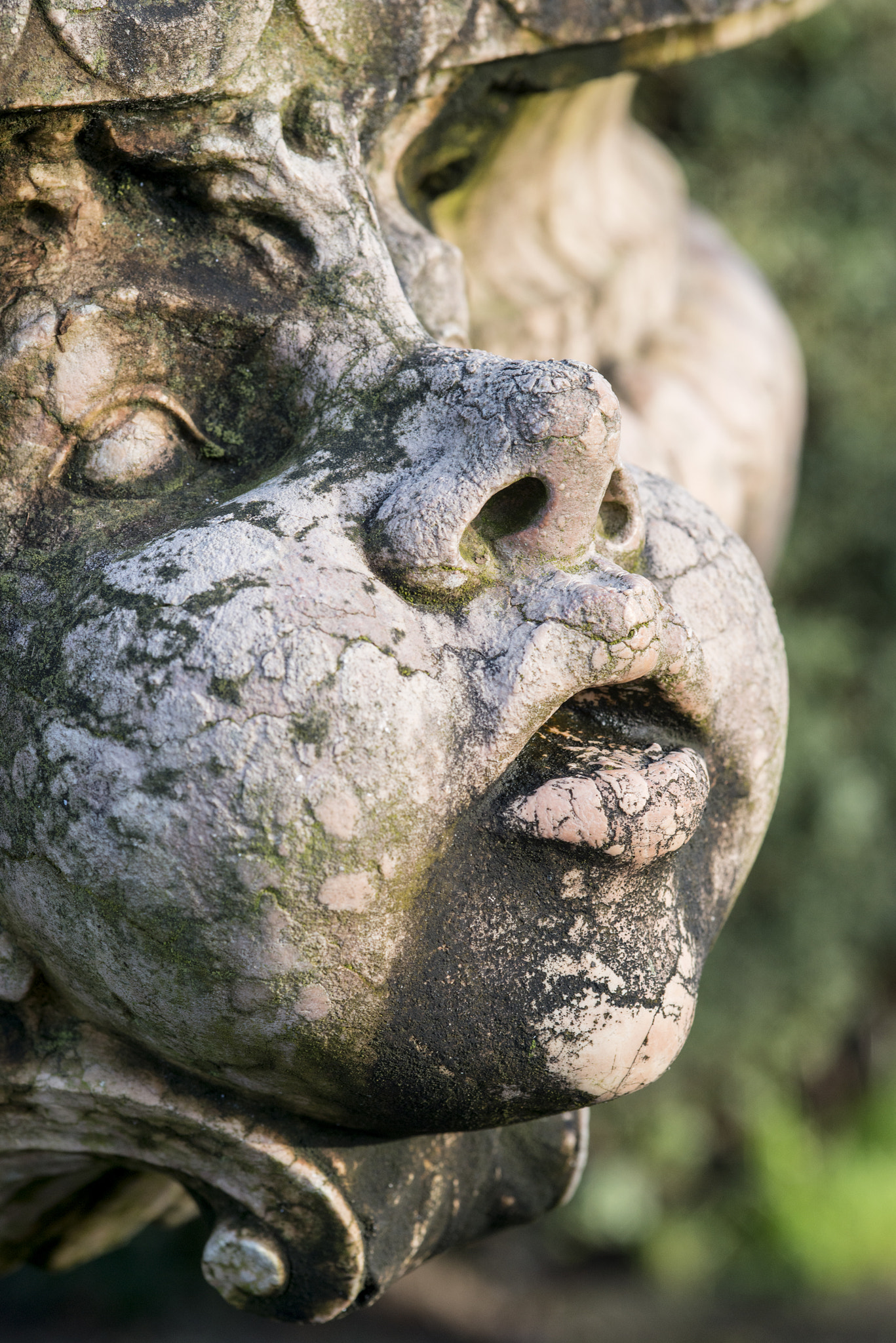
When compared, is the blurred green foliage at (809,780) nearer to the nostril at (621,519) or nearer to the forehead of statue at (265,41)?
the forehead of statue at (265,41)

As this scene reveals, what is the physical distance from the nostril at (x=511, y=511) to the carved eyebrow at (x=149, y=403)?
205mm

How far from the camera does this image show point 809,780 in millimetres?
2383

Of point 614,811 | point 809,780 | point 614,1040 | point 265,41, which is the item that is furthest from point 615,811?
point 809,780

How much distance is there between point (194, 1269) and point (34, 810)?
213cm

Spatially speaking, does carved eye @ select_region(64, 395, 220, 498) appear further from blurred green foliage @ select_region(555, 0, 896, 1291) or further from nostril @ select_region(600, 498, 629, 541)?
blurred green foliage @ select_region(555, 0, 896, 1291)

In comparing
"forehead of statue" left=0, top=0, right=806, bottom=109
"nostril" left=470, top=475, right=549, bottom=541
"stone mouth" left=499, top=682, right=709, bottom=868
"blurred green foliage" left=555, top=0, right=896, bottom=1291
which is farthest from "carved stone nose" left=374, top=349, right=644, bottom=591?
"blurred green foliage" left=555, top=0, right=896, bottom=1291

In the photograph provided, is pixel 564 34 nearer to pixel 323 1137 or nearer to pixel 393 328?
pixel 393 328

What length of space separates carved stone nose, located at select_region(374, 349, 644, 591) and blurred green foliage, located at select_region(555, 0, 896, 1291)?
173cm

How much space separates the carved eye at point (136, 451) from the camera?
0.78 metres

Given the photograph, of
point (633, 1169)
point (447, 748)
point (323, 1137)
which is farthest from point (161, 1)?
point (633, 1169)

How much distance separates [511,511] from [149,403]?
0.27 meters

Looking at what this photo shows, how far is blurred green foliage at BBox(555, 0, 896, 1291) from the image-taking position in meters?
2.24

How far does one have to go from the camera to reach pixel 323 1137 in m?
0.80

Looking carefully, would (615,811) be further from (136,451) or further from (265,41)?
(265,41)
